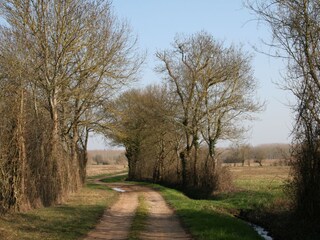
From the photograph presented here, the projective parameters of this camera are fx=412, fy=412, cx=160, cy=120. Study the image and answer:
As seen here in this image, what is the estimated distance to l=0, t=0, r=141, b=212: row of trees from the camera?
56.1 ft

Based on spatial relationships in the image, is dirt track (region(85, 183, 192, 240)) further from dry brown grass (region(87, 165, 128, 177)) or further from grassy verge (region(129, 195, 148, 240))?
dry brown grass (region(87, 165, 128, 177))

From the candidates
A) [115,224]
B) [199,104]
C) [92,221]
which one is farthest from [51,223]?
[199,104]

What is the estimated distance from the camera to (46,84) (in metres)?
23.8

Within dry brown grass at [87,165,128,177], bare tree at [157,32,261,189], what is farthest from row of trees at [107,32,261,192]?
dry brown grass at [87,165,128,177]

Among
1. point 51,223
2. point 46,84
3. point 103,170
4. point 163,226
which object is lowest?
point 163,226

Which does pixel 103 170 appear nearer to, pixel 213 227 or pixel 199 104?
pixel 199 104

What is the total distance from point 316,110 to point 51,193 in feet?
46.3

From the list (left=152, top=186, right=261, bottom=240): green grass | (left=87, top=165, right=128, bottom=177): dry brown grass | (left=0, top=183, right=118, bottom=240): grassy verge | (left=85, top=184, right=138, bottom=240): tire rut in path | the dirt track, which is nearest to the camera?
(left=0, top=183, right=118, bottom=240): grassy verge

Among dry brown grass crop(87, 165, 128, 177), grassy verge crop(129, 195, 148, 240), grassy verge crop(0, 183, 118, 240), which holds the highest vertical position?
dry brown grass crop(87, 165, 128, 177)

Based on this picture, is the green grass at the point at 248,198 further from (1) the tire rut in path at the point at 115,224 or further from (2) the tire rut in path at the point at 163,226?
(1) the tire rut in path at the point at 115,224

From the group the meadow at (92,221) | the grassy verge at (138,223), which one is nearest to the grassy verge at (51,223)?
the meadow at (92,221)

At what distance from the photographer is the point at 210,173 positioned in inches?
1284

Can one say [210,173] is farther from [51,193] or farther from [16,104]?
[16,104]

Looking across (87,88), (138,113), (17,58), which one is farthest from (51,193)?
(138,113)
